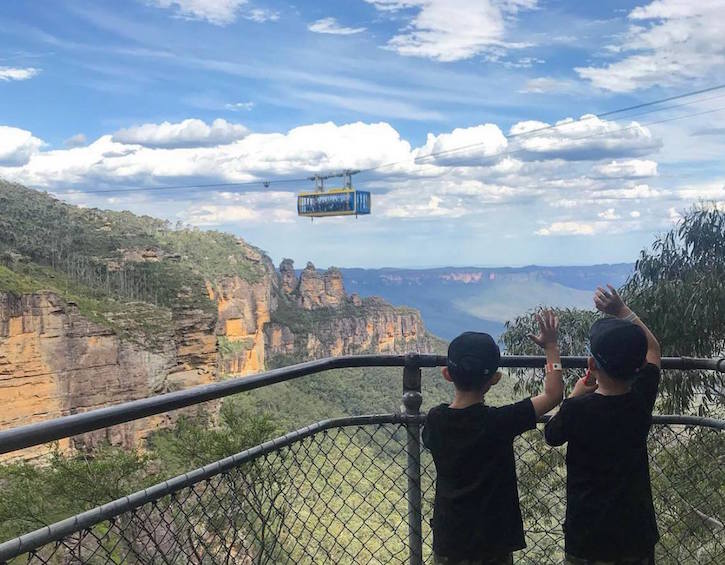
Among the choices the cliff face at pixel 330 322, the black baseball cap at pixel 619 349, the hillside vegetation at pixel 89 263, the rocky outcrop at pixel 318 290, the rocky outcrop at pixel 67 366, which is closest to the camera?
the black baseball cap at pixel 619 349

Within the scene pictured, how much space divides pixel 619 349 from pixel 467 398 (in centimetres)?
54

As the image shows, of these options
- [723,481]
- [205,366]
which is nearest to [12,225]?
[205,366]

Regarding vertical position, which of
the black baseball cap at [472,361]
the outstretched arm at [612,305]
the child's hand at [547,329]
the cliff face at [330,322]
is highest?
the outstretched arm at [612,305]

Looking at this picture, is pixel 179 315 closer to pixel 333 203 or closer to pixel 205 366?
pixel 205 366

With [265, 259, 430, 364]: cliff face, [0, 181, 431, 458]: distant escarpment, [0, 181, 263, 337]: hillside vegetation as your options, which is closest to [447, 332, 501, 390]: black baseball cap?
[0, 181, 431, 458]: distant escarpment

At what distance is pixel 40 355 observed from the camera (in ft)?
96.9

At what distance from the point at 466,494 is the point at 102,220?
194ft

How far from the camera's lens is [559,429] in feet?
7.97

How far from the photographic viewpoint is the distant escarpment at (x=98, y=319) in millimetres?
29078

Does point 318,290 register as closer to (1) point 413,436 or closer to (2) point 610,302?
(1) point 413,436

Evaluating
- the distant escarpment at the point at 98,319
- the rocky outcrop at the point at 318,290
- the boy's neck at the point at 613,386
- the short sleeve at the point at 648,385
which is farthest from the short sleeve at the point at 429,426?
the rocky outcrop at the point at 318,290

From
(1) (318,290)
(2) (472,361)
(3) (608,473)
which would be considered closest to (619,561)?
(3) (608,473)

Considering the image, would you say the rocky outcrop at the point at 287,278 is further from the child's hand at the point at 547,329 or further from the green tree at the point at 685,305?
the child's hand at the point at 547,329

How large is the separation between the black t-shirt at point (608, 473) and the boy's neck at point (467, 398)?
0.27 m
